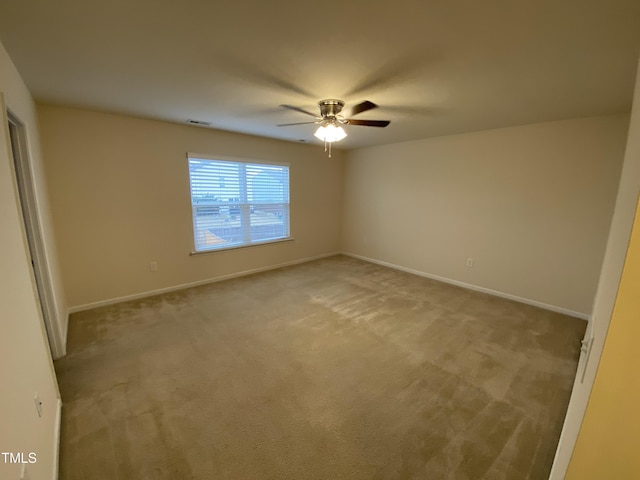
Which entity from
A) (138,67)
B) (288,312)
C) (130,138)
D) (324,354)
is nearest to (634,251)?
(324,354)

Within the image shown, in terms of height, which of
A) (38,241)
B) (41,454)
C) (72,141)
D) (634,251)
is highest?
(72,141)

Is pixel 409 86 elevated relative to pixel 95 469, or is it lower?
elevated

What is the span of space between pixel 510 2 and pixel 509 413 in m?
2.38

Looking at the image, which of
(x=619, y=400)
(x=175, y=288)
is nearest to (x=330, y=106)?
(x=619, y=400)

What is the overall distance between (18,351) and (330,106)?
2.63 metres

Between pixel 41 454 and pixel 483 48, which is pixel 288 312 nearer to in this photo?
pixel 41 454

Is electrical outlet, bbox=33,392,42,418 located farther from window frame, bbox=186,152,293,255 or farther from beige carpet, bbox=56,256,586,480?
window frame, bbox=186,152,293,255

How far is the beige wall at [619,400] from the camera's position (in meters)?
0.61

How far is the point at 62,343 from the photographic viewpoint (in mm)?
2330

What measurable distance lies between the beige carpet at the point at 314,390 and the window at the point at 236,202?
1.22 meters

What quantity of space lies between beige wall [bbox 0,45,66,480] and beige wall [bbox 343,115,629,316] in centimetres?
457

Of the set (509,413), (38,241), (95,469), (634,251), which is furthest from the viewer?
(38,241)

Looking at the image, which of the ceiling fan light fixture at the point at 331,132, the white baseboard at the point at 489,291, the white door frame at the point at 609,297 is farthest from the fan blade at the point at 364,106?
the white baseboard at the point at 489,291

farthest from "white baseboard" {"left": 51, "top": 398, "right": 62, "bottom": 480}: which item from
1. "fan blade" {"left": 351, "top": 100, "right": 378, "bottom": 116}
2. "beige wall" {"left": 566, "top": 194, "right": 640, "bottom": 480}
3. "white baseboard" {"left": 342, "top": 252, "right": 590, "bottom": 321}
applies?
"white baseboard" {"left": 342, "top": 252, "right": 590, "bottom": 321}
